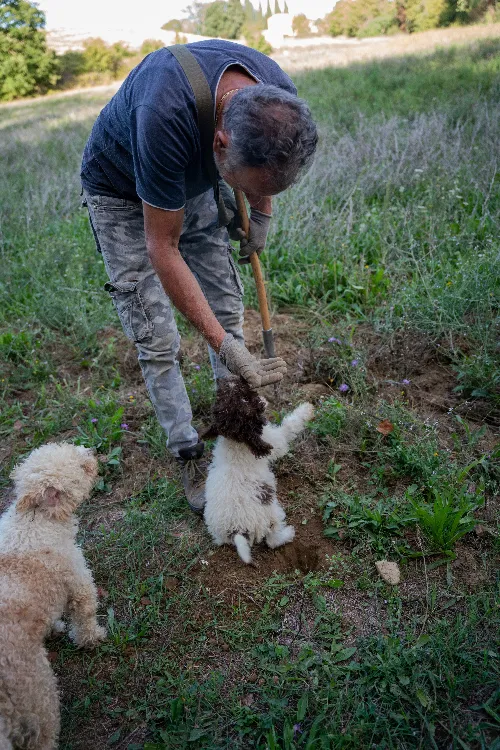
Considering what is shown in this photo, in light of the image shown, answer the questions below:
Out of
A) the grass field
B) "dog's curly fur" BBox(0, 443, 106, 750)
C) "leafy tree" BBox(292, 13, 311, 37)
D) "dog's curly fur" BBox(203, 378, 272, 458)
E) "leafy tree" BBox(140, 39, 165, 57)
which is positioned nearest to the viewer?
"dog's curly fur" BBox(0, 443, 106, 750)

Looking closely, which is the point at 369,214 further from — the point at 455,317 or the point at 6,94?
the point at 6,94

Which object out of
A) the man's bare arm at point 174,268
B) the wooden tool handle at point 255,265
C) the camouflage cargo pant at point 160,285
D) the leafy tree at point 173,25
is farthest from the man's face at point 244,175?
the leafy tree at point 173,25

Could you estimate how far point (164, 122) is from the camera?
7.06 ft

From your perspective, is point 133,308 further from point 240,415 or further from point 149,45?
point 149,45

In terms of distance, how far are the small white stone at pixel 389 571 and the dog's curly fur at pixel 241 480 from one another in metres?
0.49

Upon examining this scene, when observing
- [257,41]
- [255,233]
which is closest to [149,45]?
[257,41]

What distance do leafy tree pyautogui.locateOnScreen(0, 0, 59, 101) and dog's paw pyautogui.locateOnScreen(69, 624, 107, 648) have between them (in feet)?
72.8

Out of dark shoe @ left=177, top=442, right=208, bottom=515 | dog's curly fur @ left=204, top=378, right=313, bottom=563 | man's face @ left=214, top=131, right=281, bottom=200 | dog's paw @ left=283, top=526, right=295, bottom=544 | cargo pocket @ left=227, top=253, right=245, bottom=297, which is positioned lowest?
dog's paw @ left=283, top=526, right=295, bottom=544

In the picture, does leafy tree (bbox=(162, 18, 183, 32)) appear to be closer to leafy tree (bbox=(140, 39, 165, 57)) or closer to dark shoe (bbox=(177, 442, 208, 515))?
leafy tree (bbox=(140, 39, 165, 57))

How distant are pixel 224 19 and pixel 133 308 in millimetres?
19897

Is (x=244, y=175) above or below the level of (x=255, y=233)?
above

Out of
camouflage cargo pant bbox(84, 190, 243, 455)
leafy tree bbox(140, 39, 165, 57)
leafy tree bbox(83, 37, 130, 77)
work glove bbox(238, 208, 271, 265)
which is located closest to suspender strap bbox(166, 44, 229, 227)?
camouflage cargo pant bbox(84, 190, 243, 455)

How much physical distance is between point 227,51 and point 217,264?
1096mm

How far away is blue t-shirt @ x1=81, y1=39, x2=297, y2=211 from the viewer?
2160mm
